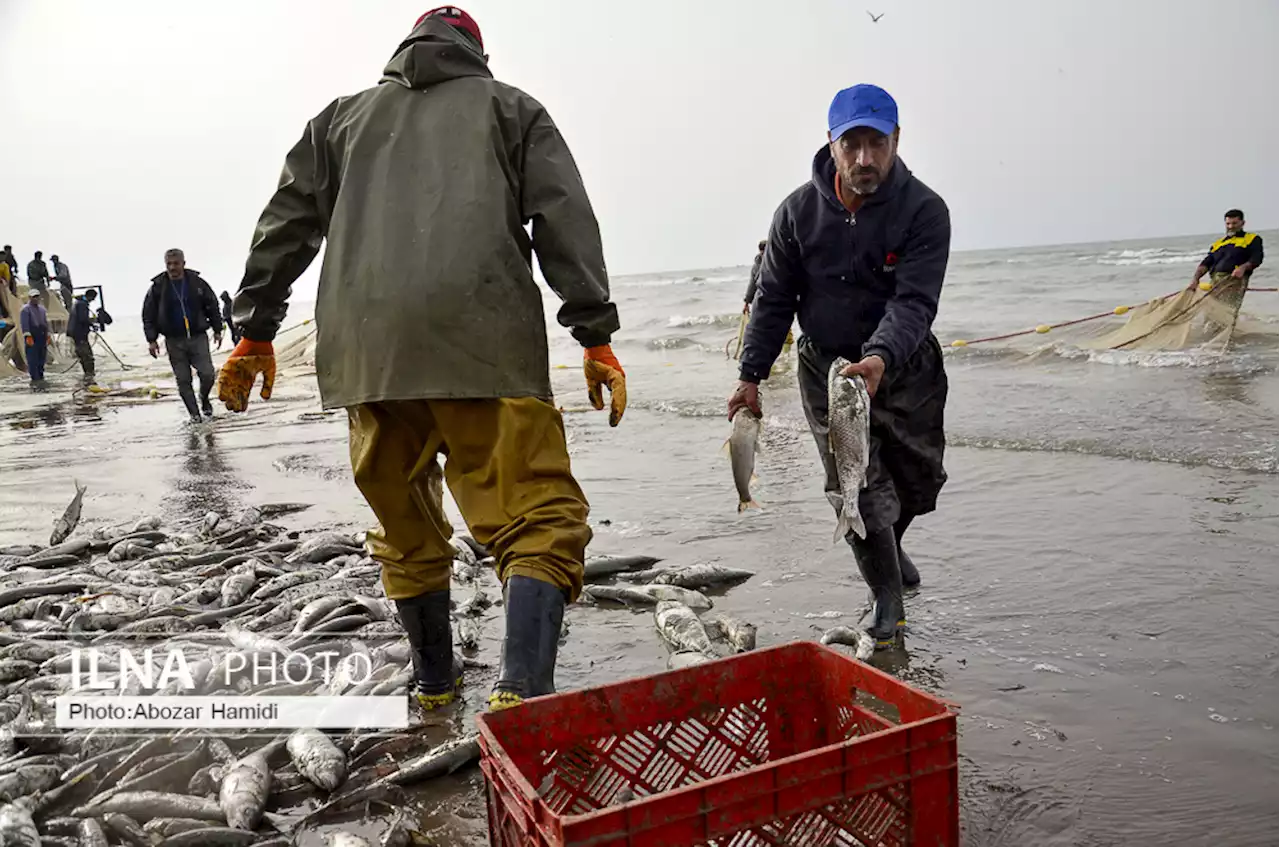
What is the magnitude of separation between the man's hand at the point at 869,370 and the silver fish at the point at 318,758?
2344 millimetres

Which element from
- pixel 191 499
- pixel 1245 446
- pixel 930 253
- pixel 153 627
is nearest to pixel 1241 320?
pixel 1245 446

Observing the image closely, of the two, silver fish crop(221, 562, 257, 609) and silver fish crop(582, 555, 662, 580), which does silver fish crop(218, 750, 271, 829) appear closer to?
silver fish crop(221, 562, 257, 609)

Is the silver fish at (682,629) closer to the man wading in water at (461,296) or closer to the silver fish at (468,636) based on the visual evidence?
the silver fish at (468,636)

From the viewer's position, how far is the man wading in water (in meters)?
3.36

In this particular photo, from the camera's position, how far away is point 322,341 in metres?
3.58

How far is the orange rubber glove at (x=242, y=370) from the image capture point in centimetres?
394

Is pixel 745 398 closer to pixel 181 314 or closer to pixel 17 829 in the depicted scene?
pixel 17 829

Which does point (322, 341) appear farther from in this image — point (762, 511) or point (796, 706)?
point (762, 511)

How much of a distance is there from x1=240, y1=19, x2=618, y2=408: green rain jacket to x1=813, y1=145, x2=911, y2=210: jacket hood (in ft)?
4.52

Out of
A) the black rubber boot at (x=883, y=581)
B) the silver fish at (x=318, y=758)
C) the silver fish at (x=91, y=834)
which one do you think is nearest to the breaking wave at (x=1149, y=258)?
the black rubber boot at (x=883, y=581)

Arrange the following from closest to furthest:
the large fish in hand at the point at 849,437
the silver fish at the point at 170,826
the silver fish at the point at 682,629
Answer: the silver fish at the point at 170,826 < the large fish in hand at the point at 849,437 < the silver fish at the point at 682,629

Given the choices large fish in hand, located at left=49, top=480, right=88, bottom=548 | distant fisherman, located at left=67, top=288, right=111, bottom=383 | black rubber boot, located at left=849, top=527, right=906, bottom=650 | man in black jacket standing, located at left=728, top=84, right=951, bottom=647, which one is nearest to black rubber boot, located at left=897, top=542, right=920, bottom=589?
man in black jacket standing, located at left=728, top=84, right=951, bottom=647

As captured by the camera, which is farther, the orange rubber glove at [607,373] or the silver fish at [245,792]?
the orange rubber glove at [607,373]

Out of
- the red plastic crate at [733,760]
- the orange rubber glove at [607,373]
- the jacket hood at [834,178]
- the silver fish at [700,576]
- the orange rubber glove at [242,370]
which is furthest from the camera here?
the silver fish at [700,576]
